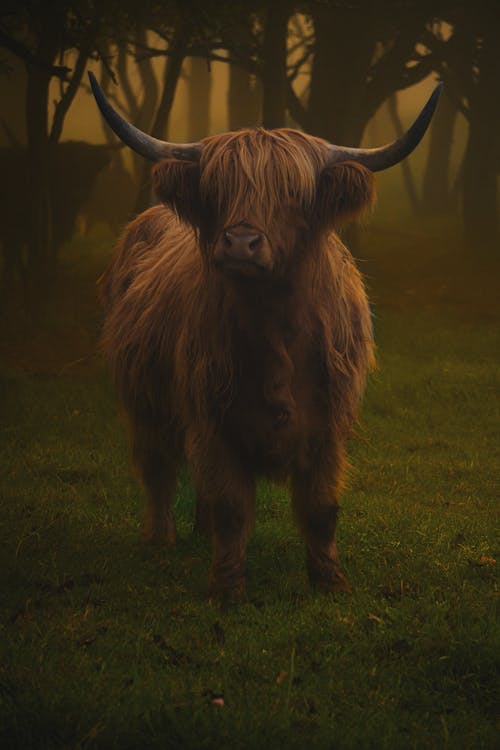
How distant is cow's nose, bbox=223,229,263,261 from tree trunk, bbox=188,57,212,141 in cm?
2331

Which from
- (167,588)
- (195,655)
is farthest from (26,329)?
(195,655)

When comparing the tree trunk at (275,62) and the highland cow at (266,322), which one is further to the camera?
the tree trunk at (275,62)

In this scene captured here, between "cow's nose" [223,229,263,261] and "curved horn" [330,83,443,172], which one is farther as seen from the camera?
"curved horn" [330,83,443,172]

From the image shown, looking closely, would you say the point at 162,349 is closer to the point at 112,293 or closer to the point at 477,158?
the point at 112,293

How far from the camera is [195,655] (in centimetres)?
384

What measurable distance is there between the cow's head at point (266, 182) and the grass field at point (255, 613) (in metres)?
1.45

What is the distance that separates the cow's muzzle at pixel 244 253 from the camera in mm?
3873

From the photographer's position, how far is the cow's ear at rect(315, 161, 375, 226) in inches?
168

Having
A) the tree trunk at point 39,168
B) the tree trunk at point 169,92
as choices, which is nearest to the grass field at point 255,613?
the tree trunk at point 39,168

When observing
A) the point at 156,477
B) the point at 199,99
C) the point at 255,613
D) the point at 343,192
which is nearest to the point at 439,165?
the point at 199,99

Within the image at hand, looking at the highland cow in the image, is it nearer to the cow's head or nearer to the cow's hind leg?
the cow's head

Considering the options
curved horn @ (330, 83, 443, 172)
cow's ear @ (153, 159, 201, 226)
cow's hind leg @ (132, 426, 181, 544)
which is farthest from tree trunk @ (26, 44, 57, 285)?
curved horn @ (330, 83, 443, 172)

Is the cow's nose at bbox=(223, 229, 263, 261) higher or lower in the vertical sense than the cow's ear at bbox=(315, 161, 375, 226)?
lower

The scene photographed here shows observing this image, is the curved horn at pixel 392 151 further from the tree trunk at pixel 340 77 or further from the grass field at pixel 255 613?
the tree trunk at pixel 340 77
